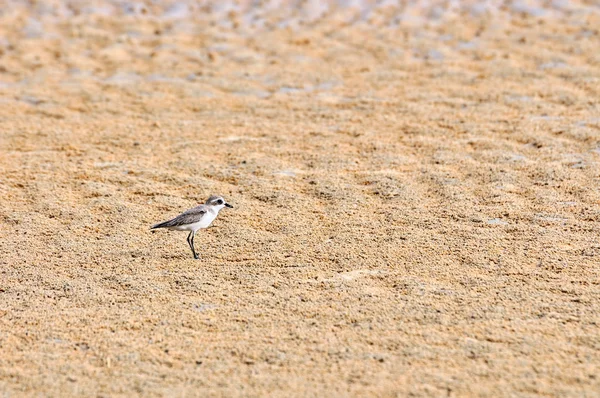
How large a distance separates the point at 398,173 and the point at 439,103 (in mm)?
1823

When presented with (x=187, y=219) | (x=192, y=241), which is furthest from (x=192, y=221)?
(x=192, y=241)

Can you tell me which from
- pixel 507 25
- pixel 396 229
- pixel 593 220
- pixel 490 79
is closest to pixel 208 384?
pixel 396 229

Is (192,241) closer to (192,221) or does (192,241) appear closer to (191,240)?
(191,240)

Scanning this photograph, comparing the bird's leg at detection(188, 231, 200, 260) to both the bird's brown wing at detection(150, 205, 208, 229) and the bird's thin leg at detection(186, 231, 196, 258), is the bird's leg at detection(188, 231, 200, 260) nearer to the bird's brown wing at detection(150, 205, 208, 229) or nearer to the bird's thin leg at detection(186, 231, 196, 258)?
the bird's thin leg at detection(186, 231, 196, 258)

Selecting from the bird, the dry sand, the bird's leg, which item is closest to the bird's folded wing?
the bird

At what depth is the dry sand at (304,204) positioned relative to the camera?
3.72 m

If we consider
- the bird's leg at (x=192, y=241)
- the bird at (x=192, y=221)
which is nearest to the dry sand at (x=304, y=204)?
the bird's leg at (x=192, y=241)

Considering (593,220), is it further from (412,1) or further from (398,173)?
(412,1)

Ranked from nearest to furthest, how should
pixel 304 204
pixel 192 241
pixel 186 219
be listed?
pixel 186 219 < pixel 192 241 < pixel 304 204

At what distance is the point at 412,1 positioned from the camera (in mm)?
10758

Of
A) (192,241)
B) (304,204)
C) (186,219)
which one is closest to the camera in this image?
(186,219)

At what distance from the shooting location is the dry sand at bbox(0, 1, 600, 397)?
3725 millimetres

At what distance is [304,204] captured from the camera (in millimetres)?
5637

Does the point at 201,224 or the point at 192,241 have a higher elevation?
the point at 201,224
